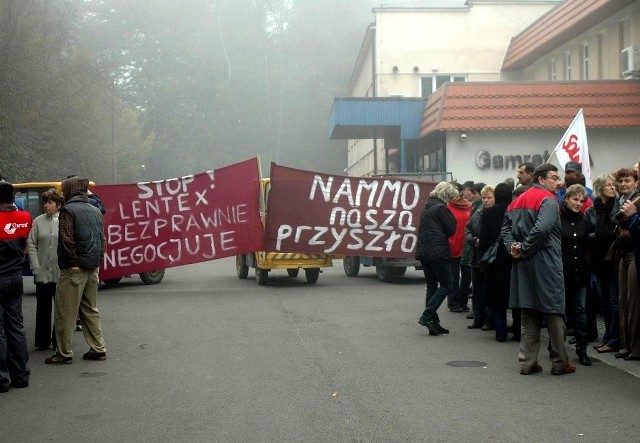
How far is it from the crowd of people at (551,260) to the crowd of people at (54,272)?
4.10 meters

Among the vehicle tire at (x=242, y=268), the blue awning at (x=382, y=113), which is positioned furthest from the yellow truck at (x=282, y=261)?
the blue awning at (x=382, y=113)

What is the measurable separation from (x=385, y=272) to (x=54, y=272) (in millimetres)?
9707

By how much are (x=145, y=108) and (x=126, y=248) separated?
211 ft

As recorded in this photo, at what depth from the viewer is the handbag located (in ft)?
36.1

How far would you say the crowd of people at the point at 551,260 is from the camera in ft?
28.9

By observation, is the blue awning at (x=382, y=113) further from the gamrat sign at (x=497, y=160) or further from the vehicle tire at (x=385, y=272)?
the vehicle tire at (x=385, y=272)

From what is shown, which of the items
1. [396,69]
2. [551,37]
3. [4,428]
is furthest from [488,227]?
[396,69]

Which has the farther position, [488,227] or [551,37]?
[551,37]

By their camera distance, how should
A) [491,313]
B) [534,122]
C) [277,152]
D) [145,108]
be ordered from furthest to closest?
[277,152]
[145,108]
[534,122]
[491,313]

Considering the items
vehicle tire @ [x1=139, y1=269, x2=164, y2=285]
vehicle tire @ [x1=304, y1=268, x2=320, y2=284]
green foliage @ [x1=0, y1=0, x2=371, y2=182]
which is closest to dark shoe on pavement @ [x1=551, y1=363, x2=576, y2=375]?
vehicle tire @ [x1=304, y1=268, x2=320, y2=284]

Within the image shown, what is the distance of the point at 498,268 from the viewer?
11.0 metres

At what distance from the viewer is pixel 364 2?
94750mm

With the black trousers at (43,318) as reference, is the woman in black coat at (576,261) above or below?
above

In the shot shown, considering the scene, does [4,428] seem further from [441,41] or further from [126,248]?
[441,41]
